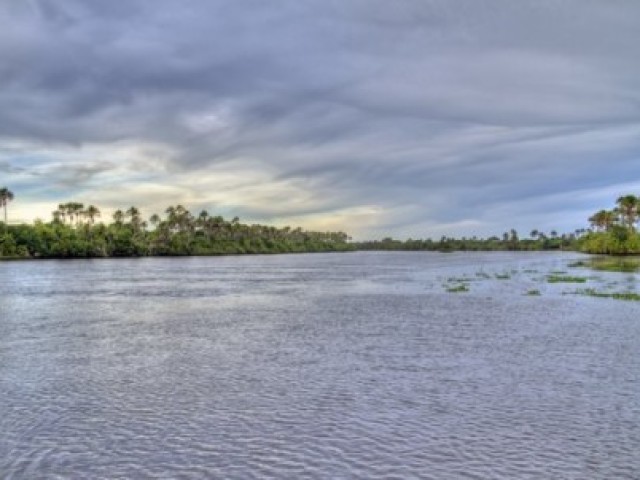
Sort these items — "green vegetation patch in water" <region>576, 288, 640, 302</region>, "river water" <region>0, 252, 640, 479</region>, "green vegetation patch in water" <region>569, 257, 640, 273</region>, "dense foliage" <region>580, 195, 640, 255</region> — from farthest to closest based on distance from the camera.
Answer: "dense foliage" <region>580, 195, 640, 255</region> < "green vegetation patch in water" <region>569, 257, 640, 273</region> < "green vegetation patch in water" <region>576, 288, 640, 302</region> < "river water" <region>0, 252, 640, 479</region>

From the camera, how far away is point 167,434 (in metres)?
17.2

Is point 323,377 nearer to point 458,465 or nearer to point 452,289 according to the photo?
point 458,465

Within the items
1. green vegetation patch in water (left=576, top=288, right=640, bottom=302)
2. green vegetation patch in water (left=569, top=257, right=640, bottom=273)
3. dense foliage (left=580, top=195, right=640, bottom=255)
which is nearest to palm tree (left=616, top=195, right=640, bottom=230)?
dense foliage (left=580, top=195, right=640, bottom=255)

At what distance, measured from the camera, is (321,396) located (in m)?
21.3

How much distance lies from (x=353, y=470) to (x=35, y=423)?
10.2m

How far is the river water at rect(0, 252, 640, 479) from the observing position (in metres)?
15.0

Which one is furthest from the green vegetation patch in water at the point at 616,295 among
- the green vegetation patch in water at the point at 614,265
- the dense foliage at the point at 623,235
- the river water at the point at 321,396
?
the dense foliage at the point at 623,235

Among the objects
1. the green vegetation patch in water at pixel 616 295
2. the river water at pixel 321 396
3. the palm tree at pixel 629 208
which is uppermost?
the palm tree at pixel 629 208

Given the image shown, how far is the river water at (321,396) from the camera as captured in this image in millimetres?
15000

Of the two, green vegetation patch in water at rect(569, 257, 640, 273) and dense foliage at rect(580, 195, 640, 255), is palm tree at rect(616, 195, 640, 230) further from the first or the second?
green vegetation patch in water at rect(569, 257, 640, 273)

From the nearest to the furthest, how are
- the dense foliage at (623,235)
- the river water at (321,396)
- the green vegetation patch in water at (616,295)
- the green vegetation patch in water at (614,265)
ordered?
the river water at (321,396)
the green vegetation patch in water at (616,295)
the green vegetation patch in water at (614,265)
the dense foliage at (623,235)

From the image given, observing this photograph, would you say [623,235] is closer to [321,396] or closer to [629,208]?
[629,208]

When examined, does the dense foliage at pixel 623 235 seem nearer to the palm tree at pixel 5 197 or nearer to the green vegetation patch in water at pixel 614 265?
the green vegetation patch in water at pixel 614 265

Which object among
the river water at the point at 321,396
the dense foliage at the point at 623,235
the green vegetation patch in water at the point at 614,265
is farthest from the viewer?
the dense foliage at the point at 623,235
